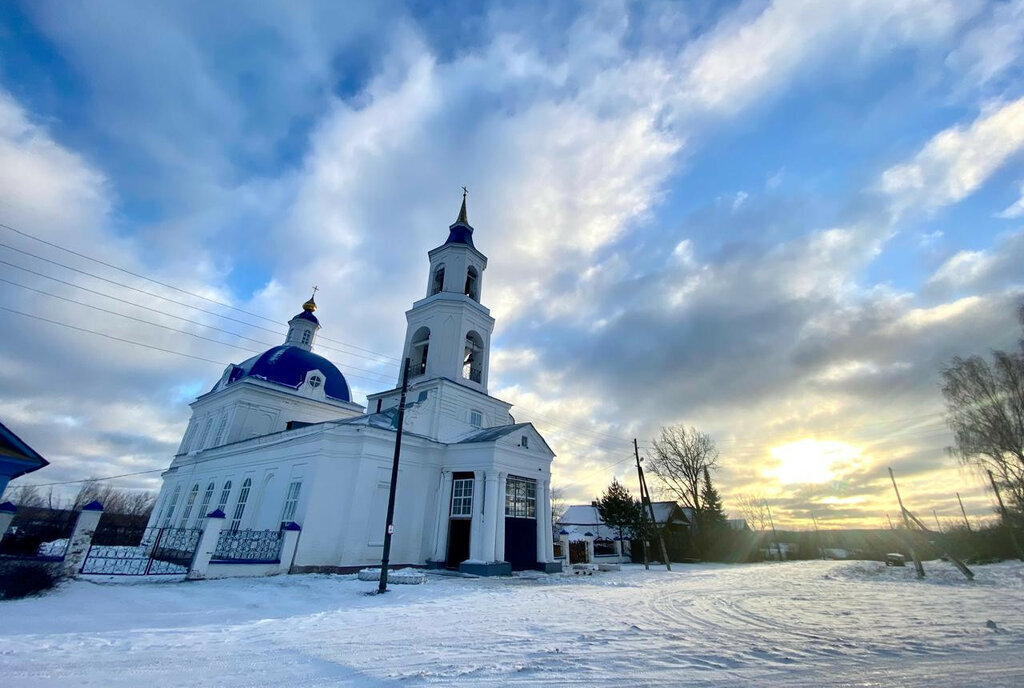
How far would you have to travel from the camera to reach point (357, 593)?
12.9 metres

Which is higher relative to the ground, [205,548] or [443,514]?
[443,514]

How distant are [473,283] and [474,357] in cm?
501

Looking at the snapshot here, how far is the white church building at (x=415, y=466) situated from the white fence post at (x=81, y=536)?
6.24m

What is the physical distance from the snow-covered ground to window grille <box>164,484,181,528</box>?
21646 mm

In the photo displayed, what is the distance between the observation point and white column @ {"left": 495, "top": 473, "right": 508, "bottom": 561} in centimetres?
1923

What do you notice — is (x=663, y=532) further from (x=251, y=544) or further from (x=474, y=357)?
(x=251, y=544)

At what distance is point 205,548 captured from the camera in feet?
46.0

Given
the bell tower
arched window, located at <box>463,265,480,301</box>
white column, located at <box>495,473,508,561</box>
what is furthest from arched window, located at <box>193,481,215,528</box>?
arched window, located at <box>463,265,480,301</box>

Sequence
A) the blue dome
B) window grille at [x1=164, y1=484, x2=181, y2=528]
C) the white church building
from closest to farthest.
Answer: the white church building
window grille at [x1=164, y1=484, x2=181, y2=528]
the blue dome

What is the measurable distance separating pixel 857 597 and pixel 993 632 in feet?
20.8

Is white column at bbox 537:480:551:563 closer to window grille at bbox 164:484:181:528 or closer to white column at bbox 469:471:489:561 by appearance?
white column at bbox 469:471:489:561

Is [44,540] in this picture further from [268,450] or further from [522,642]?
[522,642]

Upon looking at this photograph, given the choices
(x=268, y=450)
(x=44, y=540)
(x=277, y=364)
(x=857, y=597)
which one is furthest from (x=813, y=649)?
(x=277, y=364)

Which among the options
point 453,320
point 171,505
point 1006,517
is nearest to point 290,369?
point 171,505
